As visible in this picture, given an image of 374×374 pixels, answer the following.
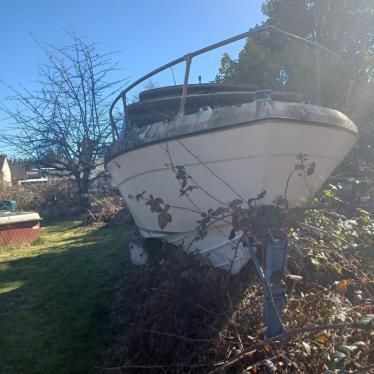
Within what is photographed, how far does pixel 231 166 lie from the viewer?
129 inches

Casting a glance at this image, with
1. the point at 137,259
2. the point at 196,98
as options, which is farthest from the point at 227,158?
the point at 137,259

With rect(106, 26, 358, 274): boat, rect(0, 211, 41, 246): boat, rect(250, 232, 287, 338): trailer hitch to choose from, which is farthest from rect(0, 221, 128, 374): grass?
rect(250, 232, 287, 338): trailer hitch

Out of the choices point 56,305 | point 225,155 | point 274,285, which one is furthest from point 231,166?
point 56,305

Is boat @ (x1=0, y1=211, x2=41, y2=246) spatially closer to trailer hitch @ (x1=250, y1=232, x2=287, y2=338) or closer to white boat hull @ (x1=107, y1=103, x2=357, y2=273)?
white boat hull @ (x1=107, y1=103, x2=357, y2=273)

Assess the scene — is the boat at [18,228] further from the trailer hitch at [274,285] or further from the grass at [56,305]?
the trailer hitch at [274,285]

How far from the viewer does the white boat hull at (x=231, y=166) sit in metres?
3.12

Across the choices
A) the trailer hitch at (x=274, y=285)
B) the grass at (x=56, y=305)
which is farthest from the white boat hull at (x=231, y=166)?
the grass at (x=56, y=305)

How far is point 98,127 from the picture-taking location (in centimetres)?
1595

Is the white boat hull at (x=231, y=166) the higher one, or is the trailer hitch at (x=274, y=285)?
the white boat hull at (x=231, y=166)

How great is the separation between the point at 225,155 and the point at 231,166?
4.4 inches

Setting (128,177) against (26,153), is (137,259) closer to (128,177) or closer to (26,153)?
(128,177)

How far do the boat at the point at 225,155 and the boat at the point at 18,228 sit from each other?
4571 mm

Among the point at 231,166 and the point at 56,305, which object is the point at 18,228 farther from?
the point at 231,166

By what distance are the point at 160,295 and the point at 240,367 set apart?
1.05 meters
